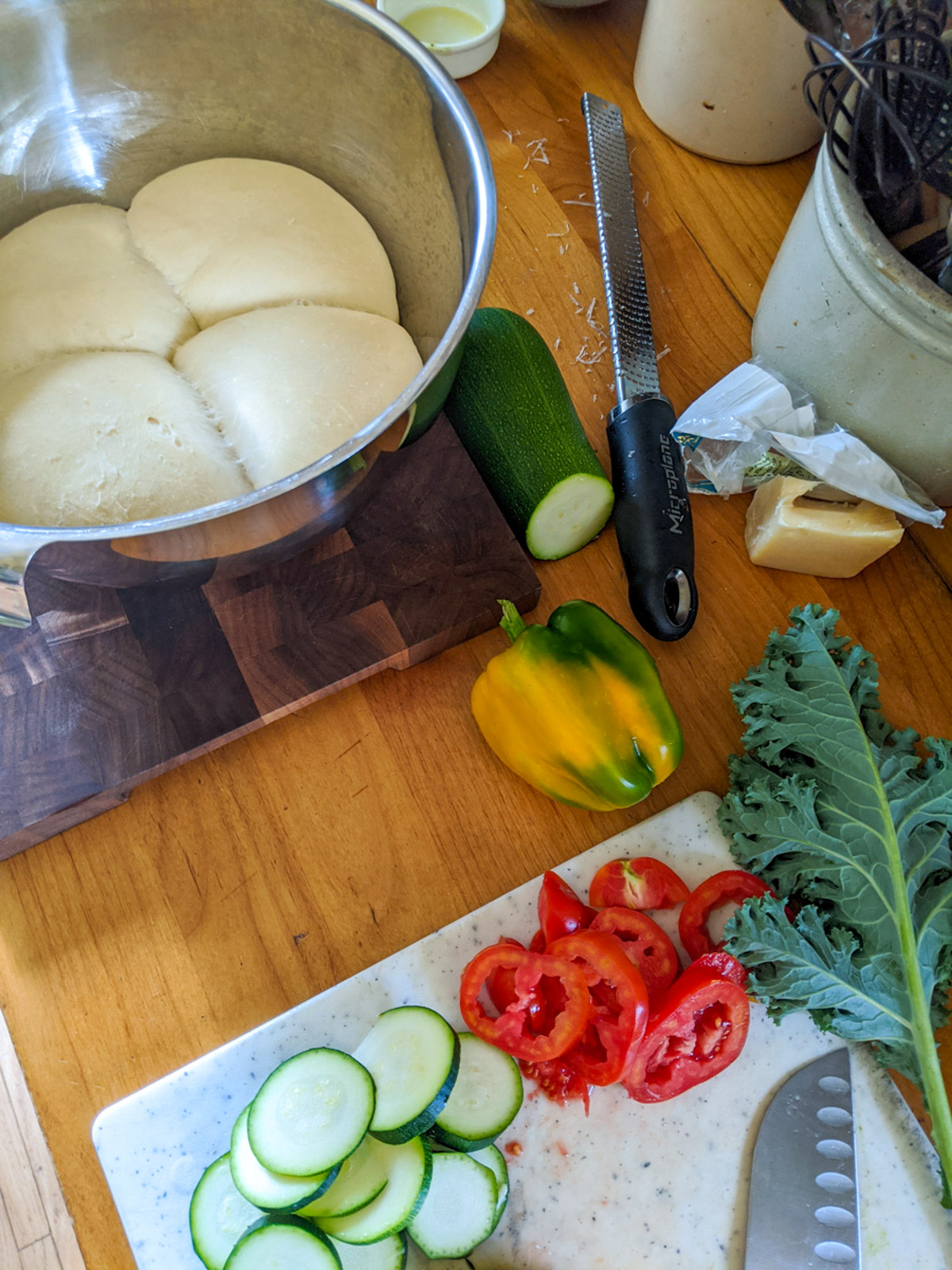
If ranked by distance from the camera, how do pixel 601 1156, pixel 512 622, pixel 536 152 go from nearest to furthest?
pixel 601 1156, pixel 512 622, pixel 536 152

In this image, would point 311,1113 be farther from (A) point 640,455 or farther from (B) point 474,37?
(B) point 474,37

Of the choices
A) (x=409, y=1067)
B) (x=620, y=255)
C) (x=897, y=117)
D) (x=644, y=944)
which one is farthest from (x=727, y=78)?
(x=409, y=1067)

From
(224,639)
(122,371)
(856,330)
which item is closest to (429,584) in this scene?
(224,639)

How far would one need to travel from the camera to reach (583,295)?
1075mm

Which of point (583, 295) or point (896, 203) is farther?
point (583, 295)

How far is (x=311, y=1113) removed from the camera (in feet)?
2.30

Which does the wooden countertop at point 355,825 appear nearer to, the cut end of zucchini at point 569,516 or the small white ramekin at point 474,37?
the cut end of zucchini at point 569,516

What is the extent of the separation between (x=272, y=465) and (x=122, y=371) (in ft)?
0.47

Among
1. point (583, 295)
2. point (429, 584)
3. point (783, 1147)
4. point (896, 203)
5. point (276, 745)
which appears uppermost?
point (896, 203)

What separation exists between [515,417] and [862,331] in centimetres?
30

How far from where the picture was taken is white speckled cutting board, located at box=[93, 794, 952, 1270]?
0.76 metres

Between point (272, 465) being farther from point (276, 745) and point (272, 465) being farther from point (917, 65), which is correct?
point (917, 65)

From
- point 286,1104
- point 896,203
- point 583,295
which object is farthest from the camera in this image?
point 583,295

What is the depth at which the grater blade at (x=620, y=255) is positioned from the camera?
3.26 feet
